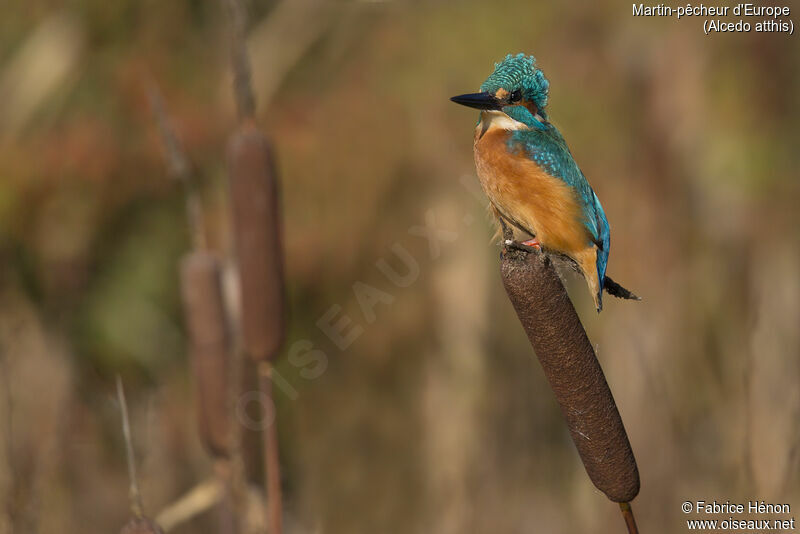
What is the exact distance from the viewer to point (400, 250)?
12.9ft

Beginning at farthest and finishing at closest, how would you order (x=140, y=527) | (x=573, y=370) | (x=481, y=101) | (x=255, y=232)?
(x=255, y=232), (x=140, y=527), (x=481, y=101), (x=573, y=370)

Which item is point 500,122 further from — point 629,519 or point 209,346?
point 209,346

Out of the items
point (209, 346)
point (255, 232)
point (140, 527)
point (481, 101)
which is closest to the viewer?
point (481, 101)

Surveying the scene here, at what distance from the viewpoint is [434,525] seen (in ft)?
10.7

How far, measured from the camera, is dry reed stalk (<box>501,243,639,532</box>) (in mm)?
1070

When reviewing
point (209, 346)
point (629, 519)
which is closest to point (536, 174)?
point (629, 519)

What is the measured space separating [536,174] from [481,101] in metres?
0.14

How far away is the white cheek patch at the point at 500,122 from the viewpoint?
4.14 ft

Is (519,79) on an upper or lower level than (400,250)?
upper

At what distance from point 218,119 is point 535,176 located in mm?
3270

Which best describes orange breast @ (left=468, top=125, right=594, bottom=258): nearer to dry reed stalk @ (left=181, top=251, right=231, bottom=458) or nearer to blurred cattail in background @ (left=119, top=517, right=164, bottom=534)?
blurred cattail in background @ (left=119, top=517, right=164, bottom=534)

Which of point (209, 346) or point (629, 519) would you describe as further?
point (209, 346)

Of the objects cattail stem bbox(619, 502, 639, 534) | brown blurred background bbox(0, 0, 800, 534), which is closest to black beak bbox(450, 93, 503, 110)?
cattail stem bbox(619, 502, 639, 534)

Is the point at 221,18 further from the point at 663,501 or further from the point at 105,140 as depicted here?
the point at 663,501
